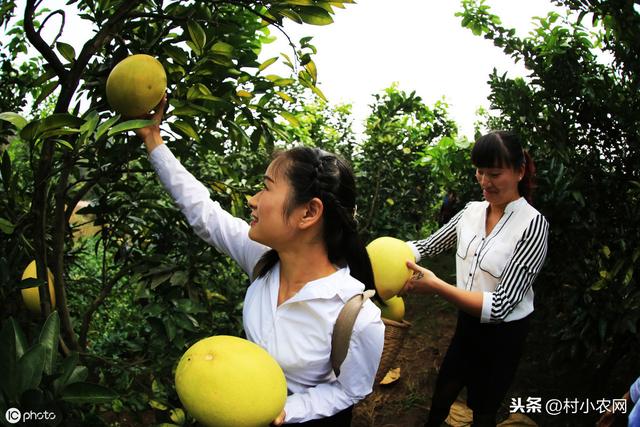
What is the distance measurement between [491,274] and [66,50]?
1445mm

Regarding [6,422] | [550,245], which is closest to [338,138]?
[550,245]

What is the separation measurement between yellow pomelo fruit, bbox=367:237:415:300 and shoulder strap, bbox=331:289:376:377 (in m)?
0.56

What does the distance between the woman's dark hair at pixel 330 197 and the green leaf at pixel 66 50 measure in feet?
1.58

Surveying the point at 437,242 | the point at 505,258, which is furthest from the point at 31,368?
the point at 437,242

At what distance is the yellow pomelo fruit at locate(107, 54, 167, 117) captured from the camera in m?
1.03

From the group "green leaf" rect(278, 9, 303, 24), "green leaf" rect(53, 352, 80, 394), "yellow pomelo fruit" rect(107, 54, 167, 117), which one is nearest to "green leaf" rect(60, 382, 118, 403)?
"green leaf" rect(53, 352, 80, 394)

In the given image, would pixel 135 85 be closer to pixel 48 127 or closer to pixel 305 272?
pixel 48 127

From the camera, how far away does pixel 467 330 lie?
2037 millimetres

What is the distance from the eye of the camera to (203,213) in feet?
4.31

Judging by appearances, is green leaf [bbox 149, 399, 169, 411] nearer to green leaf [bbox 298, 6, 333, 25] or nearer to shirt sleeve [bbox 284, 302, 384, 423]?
shirt sleeve [bbox 284, 302, 384, 423]

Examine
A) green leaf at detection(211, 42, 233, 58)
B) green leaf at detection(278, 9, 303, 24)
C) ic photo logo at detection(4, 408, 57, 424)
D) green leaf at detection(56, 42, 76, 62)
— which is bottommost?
ic photo logo at detection(4, 408, 57, 424)

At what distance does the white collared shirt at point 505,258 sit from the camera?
1796mm

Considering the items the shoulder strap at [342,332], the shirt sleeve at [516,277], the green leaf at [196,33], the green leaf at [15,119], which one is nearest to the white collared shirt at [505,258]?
the shirt sleeve at [516,277]

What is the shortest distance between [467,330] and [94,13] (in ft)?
5.29
